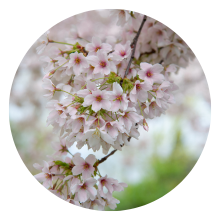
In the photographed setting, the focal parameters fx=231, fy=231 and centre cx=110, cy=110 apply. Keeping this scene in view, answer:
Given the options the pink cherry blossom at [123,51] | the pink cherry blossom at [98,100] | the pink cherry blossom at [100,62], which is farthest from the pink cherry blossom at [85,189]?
the pink cherry blossom at [123,51]

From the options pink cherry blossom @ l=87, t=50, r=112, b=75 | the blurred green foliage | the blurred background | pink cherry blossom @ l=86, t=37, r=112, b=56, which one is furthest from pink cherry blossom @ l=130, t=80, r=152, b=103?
the blurred green foliage

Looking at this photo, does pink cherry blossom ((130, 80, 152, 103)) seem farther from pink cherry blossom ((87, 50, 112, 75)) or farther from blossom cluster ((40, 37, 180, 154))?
pink cherry blossom ((87, 50, 112, 75))

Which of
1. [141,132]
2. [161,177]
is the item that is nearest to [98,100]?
[141,132]

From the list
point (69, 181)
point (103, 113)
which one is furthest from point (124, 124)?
A: point (69, 181)

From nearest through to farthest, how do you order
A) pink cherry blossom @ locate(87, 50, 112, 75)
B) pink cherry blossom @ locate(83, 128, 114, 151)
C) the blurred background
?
pink cherry blossom @ locate(83, 128, 114, 151)
pink cherry blossom @ locate(87, 50, 112, 75)
the blurred background

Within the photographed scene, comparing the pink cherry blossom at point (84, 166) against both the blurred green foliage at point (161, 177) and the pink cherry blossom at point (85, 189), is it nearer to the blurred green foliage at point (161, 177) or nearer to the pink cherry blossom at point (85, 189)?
the pink cherry blossom at point (85, 189)

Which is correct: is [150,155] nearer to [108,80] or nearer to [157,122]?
[157,122]
